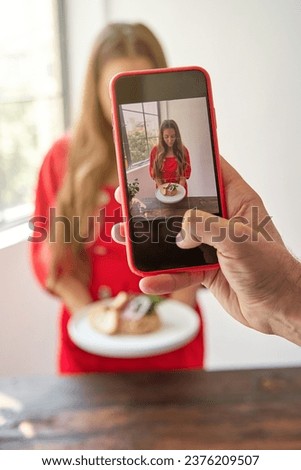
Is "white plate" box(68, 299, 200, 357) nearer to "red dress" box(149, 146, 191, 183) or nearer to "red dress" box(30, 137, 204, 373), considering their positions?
"red dress" box(30, 137, 204, 373)

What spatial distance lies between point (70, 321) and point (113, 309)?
63 millimetres

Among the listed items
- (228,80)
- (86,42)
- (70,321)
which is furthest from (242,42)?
(70,321)

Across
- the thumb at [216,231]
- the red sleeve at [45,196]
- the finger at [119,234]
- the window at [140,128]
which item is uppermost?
the window at [140,128]

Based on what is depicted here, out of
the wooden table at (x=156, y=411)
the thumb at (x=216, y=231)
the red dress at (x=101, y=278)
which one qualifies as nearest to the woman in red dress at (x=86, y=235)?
the red dress at (x=101, y=278)

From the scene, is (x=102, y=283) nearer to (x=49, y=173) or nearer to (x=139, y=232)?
(x=49, y=173)

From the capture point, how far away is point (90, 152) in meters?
0.80

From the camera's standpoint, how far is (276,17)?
632mm

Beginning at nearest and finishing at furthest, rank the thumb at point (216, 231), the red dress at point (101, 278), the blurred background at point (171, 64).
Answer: the thumb at point (216, 231) → the blurred background at point (171, 64) → the red dress at point (101, 278)

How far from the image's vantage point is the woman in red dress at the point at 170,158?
462mm

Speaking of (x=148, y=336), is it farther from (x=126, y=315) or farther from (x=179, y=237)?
(x=179, y=237)

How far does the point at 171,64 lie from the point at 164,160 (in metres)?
0.28

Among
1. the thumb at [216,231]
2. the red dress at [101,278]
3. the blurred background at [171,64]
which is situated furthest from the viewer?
the red dress at [101,278]

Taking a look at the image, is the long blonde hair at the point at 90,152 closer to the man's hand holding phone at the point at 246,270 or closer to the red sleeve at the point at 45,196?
the red sleeve at the point at 45,196

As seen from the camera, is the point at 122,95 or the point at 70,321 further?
the point at 70,321
